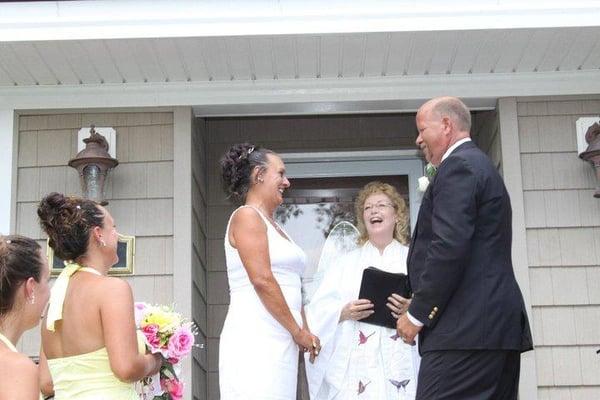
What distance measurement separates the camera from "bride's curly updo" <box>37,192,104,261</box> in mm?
2861

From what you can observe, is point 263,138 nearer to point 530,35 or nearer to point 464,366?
point 530,35

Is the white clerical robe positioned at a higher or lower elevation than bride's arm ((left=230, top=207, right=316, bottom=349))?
lower

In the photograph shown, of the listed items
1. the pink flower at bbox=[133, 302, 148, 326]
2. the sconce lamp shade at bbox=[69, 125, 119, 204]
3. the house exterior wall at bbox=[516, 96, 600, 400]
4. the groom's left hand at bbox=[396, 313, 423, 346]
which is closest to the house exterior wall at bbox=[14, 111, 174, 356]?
the sconce lamp shade at bbox=[69, 125, 119, 204]

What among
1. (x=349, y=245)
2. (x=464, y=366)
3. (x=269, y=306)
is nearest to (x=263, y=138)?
(x=349, y=245)

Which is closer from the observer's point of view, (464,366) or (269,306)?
(464,366)

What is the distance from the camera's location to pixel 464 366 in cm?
297

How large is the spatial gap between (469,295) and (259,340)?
0.85 m

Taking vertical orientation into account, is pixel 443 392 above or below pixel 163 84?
below

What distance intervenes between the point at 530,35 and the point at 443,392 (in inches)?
84.6

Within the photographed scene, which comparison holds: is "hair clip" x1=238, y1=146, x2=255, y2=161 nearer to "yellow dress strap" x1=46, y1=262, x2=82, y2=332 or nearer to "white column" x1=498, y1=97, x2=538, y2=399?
"yellow dress strap" x1=46, y1=262, x2=82, y2=332

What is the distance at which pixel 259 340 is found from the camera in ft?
11.4

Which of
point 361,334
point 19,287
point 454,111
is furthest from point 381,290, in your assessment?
point 19,287

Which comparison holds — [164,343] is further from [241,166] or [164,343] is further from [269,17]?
[269,17]

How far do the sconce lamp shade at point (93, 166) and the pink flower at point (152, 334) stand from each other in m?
1.79
